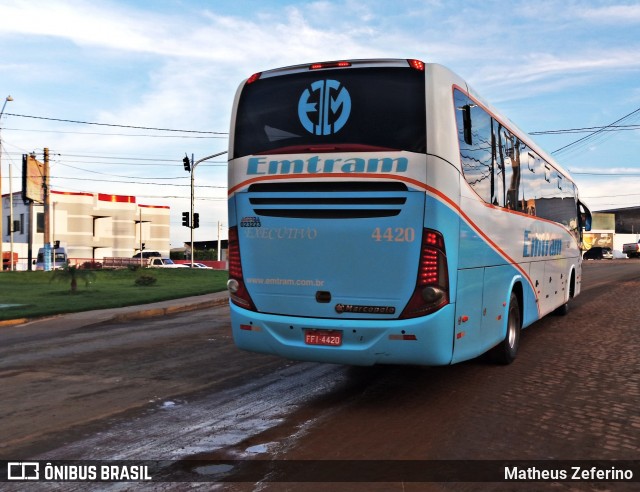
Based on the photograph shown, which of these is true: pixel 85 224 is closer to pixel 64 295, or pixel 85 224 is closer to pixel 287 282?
pixel 64 295

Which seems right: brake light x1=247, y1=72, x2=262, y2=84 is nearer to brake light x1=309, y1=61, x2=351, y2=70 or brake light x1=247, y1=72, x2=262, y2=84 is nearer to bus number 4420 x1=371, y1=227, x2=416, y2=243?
brake light x1=309, y1=61, x2=351, y2=70

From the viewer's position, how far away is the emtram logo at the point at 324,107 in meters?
6.66

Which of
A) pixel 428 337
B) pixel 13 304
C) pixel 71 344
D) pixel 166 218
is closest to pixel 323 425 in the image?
pixel 428 337

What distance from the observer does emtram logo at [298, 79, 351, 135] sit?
21.9ft

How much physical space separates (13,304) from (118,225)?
6983 cm

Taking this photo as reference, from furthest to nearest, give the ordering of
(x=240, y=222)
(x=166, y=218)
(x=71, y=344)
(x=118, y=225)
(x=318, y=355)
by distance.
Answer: (x=166, y=218)
(x=118, y=225)
(x=71, y=344)
(x=240, y=222)
(x=318, y=355)

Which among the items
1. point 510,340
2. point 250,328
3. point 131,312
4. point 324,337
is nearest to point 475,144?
point 324,337

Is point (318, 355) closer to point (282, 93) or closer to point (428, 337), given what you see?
point (428, 337)

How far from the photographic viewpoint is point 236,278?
23.8 feet

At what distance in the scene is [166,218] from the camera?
95875mm

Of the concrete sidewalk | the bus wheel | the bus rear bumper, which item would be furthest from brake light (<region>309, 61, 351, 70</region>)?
the concrete sidewalk

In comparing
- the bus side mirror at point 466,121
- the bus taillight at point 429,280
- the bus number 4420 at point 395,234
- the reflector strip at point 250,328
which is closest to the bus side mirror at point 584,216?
the bus side mirror at point 466,121

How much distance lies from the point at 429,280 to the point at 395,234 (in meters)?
0.57

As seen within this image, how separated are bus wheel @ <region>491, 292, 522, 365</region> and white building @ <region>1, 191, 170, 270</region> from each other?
7308 centimetres
